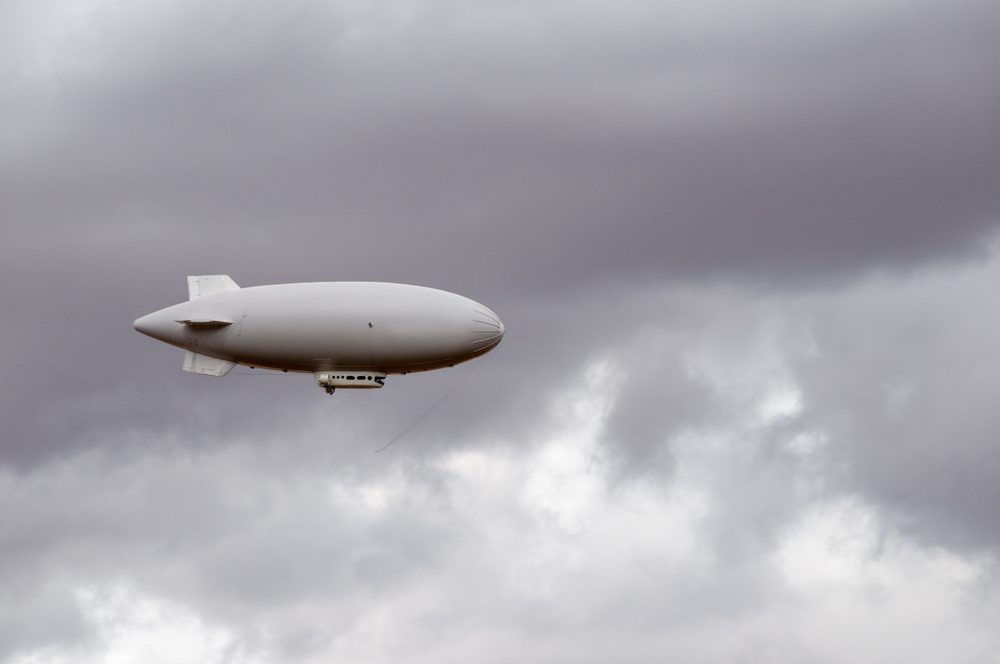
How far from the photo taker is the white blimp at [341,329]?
158 metres

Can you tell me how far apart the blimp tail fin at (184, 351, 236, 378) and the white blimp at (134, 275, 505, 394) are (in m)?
0.15

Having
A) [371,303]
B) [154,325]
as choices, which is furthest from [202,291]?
[371,303]

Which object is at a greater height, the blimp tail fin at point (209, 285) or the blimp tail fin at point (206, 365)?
the blimp tail fin at point (209, 285)

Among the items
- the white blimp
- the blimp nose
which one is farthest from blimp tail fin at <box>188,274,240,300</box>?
the blimp nose

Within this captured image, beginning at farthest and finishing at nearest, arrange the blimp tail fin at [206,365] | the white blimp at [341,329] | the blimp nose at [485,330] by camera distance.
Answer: the blimp tail fin at [206,365], the blimp nose at [485,330], the white blimp at [341,329]

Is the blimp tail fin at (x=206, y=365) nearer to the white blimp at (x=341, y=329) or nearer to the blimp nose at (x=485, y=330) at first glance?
the white blimp at (x=341, y=329)

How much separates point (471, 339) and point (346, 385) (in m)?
9.95

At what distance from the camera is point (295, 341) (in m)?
159

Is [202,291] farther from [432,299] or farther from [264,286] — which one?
[432,299]

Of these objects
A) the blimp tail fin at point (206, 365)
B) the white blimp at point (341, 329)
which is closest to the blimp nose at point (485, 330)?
the white blimp at point (341, 329)

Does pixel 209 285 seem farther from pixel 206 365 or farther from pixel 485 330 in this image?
pixel 485 330

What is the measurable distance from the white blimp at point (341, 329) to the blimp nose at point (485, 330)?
75mm

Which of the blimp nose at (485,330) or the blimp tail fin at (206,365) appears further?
the blimp tail fin at (206,365)

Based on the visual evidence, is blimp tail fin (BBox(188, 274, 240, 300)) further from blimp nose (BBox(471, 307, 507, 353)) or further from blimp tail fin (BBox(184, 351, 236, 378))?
blimp nose (BBox(471, 307, 507, 353))
